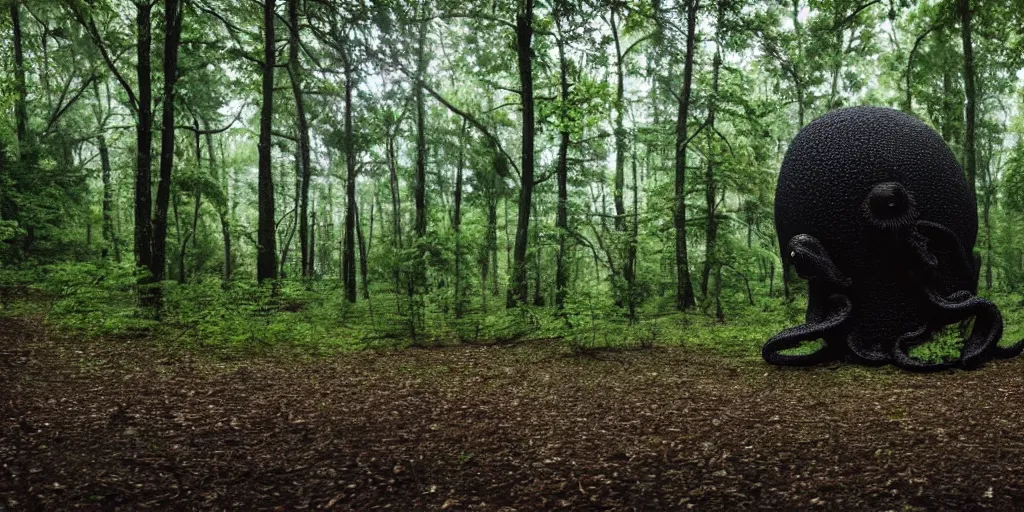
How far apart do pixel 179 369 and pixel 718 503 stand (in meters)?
5.82

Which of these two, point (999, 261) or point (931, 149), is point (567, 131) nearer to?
point (931, 149)

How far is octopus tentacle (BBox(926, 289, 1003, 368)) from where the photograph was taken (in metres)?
5.79

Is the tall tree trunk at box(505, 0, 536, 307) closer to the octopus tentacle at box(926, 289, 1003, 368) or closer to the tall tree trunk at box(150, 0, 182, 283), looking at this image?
the tall tree trunk at box(150, 0, 182, 283)

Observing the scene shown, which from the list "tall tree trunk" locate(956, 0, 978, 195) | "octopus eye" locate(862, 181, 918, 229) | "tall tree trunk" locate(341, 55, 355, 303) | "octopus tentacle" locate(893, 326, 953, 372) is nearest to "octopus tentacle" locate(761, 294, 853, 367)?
"octopus tentacle" locate(893, 326, 953, 372)

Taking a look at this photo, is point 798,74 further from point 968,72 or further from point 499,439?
point 499,439

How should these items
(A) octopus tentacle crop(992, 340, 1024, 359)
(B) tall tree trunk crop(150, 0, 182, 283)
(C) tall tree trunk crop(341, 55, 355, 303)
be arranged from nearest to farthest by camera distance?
(A) octopus tentacle crop(992, 340, 1024, 359), (B) tall tree trunk crop(150, 0, 182, 283), (C) tall tree trunk crop(341, 55, 355, 303)

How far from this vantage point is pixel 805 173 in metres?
6.69

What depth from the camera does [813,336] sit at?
251 inches

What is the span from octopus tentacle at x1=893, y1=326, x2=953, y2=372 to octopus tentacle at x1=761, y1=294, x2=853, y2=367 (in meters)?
0.57

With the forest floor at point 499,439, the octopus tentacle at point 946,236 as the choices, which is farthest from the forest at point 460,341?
the octopus tentacle at point 946,236

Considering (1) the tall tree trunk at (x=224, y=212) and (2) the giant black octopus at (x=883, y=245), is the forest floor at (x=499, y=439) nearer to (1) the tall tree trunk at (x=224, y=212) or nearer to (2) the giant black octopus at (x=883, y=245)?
(2) the giant black octopus at (x=883, y=245)


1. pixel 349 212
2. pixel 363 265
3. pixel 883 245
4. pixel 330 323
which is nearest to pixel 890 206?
pixel 883 245

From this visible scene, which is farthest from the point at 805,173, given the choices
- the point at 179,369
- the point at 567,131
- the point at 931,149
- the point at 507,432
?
the point at 179,369

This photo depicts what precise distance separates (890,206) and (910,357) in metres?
1.66
